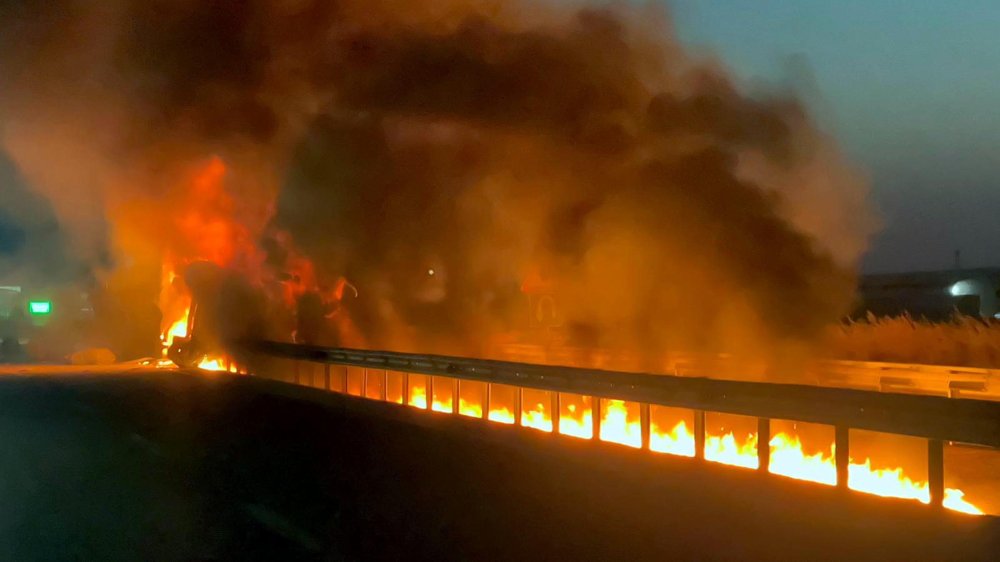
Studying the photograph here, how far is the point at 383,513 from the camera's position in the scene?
9000mm

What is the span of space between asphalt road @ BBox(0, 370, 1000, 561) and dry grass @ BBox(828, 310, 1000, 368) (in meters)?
12.5

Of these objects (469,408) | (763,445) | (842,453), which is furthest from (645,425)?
(469,408)

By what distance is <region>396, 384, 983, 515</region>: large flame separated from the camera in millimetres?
10180

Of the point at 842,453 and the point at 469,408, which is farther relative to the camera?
the point at 469,408

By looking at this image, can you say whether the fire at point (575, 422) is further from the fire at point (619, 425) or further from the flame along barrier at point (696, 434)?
the fire at point (619, 425)

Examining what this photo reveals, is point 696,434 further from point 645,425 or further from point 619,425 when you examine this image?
point 619,425

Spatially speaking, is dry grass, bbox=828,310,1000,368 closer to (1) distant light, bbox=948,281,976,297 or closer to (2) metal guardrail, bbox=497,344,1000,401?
(2) metal guardrail, bbox=497,344,1000,401

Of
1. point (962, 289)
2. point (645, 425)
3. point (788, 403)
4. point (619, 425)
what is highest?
point (788, 403)

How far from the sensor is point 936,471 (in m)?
8.77

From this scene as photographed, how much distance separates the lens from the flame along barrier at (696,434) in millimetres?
10336

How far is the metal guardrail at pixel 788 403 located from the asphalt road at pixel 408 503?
3.52 ft

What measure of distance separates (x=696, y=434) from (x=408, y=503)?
3.70m

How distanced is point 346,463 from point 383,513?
2.55 m

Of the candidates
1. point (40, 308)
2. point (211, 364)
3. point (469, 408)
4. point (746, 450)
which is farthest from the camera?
point (40, 308)
